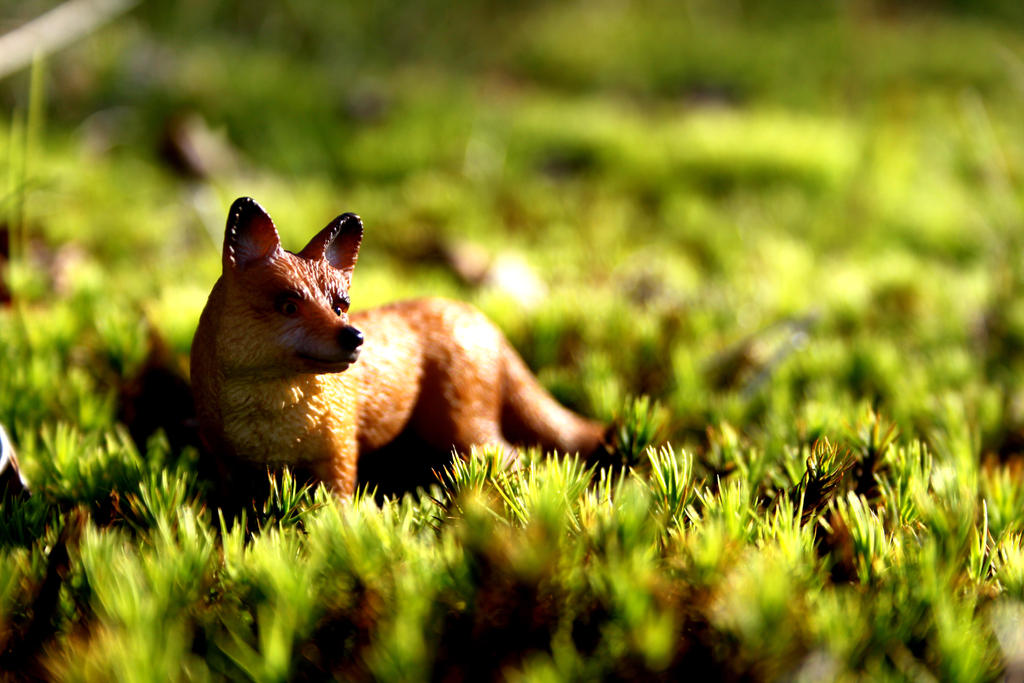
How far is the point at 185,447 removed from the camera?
1.40 meters

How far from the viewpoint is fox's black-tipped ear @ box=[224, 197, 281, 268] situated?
113 cm

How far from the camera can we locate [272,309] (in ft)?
3.74

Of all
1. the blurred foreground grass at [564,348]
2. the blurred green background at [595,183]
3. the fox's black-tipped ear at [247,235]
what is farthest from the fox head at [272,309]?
the blurred green background at [595,183]

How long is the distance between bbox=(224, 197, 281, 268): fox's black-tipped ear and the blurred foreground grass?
1.10ft

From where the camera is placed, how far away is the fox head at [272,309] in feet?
3.61

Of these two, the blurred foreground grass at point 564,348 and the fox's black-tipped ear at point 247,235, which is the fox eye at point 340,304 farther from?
the blurred foreground grass at point 564,348

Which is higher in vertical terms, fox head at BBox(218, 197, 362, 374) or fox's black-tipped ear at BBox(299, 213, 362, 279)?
fox's black-tipped ear at BBox(299, 213, 362, 279)

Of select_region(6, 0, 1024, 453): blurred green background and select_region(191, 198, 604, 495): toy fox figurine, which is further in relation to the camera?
select_region(6, 0, 1024, 453): blurred green background

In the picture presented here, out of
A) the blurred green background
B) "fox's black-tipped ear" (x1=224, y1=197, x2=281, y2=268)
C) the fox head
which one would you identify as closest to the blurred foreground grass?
the blurred green background

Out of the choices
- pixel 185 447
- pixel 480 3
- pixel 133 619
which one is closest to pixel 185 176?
pixel 185 447

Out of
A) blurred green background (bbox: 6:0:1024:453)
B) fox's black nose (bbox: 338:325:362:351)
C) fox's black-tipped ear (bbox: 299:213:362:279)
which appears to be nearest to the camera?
fox's black nose (bbox: 338:325:362:351)

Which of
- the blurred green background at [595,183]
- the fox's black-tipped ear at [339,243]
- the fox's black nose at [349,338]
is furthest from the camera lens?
the blurred green background at [595,183]

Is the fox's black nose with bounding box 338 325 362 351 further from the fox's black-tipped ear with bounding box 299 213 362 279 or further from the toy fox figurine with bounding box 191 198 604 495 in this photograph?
the fox's black-tipped ear with bounding box 299 213 362 279

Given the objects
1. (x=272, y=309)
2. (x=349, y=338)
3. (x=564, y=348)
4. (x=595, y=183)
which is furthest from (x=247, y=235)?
(x=595, y=183)
